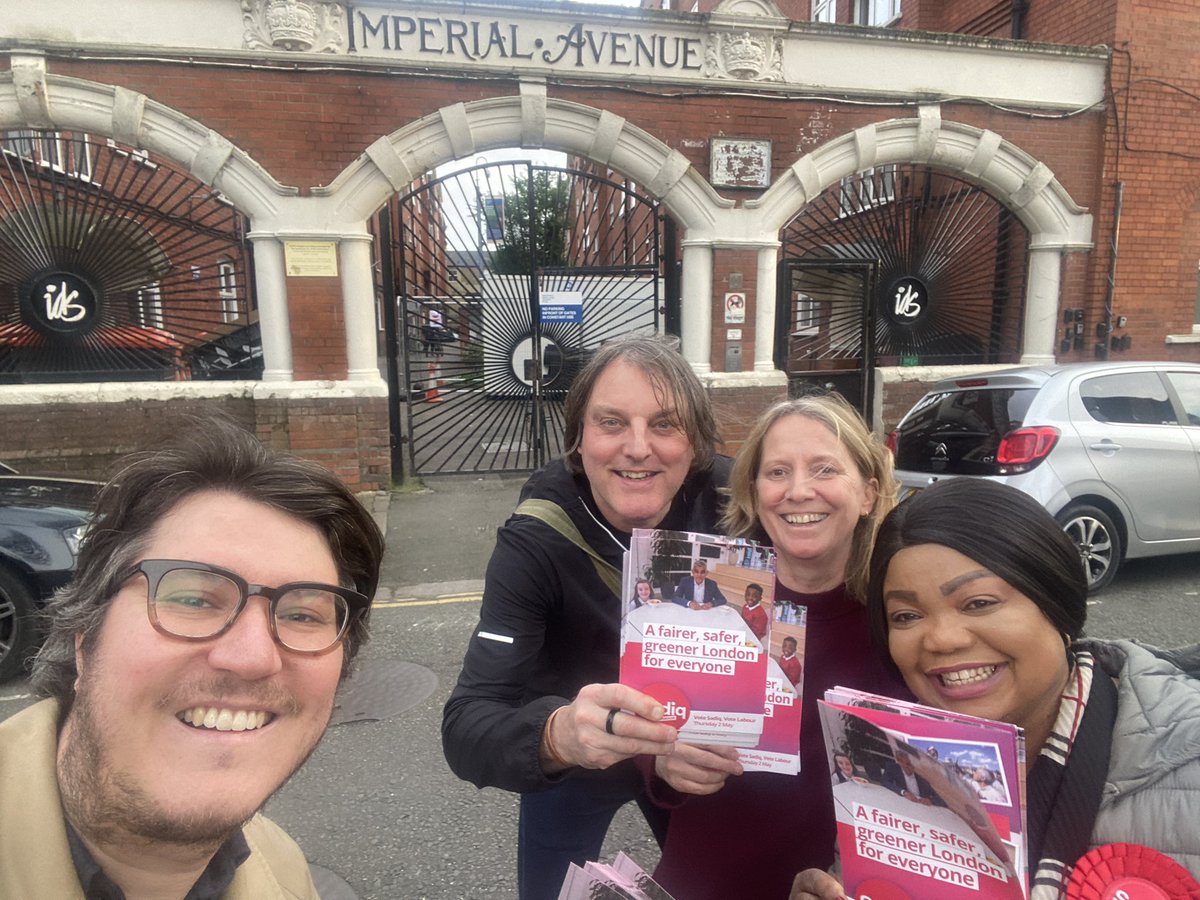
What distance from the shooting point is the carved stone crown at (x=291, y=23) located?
23.4ft

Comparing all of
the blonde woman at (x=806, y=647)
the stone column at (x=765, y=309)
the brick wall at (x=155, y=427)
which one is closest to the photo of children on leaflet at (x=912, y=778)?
the blonde woman at (x=806, y=647)

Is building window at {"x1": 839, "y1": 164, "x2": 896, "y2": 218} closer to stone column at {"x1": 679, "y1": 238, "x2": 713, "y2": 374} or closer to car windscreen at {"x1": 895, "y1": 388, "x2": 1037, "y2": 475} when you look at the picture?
stone column at {"x1": 679, "y1": 238, "x2": 713, "y2": 374}

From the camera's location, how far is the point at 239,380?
7938 mm

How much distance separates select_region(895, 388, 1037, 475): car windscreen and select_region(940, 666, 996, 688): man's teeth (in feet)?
14.0

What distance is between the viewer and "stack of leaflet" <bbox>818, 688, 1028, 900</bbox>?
98 centimetres

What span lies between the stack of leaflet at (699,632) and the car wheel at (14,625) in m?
4.04

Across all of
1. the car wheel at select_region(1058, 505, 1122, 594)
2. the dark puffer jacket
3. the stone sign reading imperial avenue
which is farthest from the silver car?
the stone sign reading imperial avenue

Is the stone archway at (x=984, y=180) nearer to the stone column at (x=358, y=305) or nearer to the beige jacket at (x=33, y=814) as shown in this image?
the stone column at (x=358, y=305)

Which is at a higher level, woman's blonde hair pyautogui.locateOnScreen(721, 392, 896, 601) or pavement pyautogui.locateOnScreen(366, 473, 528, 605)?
woman's blonde hair pyautogui.locateOnScreen(721, 392, 896, 601)

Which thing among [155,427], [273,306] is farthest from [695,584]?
[155,427]

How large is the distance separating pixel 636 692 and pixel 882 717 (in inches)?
15.8

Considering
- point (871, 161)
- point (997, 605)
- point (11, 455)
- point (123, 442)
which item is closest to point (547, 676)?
point (997, 605)

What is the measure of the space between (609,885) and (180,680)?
2.25 ft

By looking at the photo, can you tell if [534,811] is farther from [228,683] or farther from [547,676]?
[228,683]
